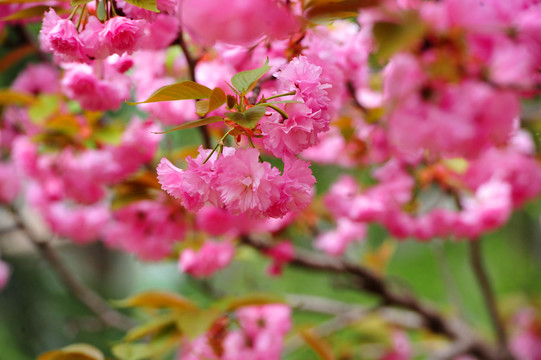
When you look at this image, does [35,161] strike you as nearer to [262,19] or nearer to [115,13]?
[115,13]

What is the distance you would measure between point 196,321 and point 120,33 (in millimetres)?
407

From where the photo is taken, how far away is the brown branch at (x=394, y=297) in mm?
1118

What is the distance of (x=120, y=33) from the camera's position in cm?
42

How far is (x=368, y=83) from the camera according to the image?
3.25 ft

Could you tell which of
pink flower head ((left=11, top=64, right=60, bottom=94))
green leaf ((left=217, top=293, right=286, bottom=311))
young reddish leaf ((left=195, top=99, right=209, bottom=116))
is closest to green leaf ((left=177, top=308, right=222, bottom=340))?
green leaf ((left=217, top=293, right=286, bottom=311))

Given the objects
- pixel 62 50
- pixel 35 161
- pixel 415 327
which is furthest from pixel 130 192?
pixel 415 327

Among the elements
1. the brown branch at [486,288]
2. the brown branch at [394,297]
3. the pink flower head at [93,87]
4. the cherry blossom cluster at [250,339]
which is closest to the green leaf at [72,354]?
the cherry blossom cluster at [250,339]

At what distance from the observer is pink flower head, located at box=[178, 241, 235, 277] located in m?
0.93

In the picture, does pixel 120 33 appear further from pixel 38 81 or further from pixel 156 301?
pixel 38 81

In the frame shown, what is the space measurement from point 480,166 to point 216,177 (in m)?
0.66

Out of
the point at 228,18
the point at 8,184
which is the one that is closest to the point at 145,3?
the point at 228,18

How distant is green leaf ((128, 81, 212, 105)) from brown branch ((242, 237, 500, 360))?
0.69 m

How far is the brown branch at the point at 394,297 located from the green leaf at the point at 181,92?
2.28ft

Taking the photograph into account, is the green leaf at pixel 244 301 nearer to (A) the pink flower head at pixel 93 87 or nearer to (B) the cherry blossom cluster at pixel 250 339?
(B) the cherry blossom cluster at pixel 250 339
